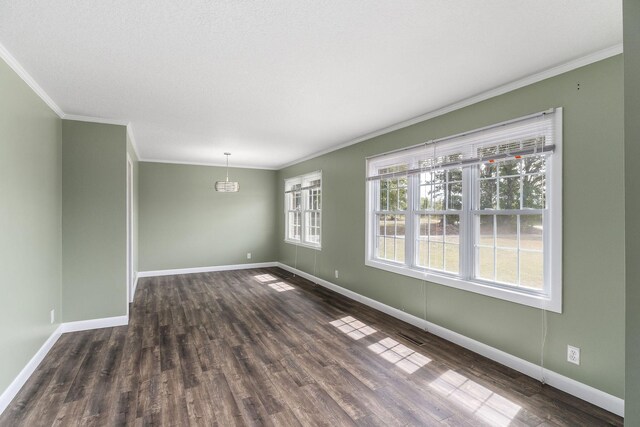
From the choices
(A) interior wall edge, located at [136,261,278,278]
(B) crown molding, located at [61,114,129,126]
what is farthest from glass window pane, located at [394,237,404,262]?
(A) interior wall edge, located at [136,261,278,278]

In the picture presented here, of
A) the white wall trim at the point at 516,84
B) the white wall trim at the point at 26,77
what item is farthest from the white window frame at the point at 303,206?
the white wall trim at the point at 26,77

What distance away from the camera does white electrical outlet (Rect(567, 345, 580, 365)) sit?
234cm

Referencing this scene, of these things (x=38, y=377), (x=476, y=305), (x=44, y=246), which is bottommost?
(x=38, y=377)

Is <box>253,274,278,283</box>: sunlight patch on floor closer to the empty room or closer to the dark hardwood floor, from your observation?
the empty room

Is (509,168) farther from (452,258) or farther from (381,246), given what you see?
(381,246)

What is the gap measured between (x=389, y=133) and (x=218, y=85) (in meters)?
2.33

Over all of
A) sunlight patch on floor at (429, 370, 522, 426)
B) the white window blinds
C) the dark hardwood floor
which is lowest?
the dark hardwood floor

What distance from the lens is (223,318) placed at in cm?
411

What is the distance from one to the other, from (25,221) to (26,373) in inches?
50.1

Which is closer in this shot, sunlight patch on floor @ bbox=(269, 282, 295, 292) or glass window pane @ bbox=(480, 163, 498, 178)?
glass window pane @ bbox=(480, 163, 498, 178)

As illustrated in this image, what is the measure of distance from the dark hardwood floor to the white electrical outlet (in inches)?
10.7

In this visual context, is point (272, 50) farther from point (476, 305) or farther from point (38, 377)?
point (38, 377)

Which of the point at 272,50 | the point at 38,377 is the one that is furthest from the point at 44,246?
the point at 272,50

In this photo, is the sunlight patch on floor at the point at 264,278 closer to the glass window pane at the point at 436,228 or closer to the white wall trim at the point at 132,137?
the white wall trim at the point at 132,137
